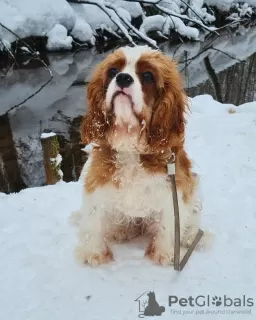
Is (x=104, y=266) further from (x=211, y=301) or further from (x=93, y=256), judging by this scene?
(x=211, y=301)

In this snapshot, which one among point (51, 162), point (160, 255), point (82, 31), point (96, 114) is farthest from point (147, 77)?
point (82, 31)

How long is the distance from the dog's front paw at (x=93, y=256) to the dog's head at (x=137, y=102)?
2.78ft

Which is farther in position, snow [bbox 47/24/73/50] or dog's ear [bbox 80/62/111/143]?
snow [bbox 47/24/73/50]

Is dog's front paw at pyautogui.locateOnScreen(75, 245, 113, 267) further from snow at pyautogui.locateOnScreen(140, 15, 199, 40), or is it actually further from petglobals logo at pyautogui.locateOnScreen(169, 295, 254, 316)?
snow at pyautogui.locateOnScreen(140, 15, 199, 40)

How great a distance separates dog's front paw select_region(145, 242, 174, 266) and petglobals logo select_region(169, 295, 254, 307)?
0.40 meters

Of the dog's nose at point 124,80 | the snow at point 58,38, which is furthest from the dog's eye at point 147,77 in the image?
the snow at point 58,38

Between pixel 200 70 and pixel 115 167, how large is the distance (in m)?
8.52

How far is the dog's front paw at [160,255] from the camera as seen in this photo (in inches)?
124

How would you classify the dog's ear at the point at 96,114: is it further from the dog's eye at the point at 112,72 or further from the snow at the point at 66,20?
the snow at the point at 66,20

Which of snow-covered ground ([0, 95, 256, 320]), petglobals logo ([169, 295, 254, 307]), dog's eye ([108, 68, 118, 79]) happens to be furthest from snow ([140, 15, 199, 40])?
petglobals logo ([169, 295, 254, 307])

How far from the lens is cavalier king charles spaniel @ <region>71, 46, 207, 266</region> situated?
2807 millimetres

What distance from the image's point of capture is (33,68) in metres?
11.3

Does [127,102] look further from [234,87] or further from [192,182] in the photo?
[234,87]

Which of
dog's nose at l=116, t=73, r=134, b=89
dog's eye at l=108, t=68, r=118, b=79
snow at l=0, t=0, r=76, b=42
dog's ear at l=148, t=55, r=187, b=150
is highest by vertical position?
snow at l=0, t=0, r=76, b=42
